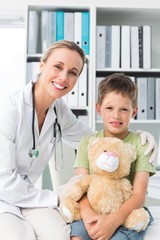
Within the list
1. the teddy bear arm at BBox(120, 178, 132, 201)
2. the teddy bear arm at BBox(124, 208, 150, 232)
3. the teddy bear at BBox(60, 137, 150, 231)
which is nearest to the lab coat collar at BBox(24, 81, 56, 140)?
the teddy bear at BBox(60, 137, 150, 231)

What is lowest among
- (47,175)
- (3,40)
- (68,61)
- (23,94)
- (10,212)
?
(47,175)

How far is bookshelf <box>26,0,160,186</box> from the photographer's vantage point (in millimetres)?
2721

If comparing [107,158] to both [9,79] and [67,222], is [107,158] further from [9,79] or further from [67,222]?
[9,79]

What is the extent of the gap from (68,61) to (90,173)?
0.43 metres

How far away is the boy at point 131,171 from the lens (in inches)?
49.3

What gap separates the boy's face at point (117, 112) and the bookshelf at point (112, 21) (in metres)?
1.19

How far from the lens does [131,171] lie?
144 cm

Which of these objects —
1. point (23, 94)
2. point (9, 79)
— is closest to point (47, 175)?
point (9, 79)

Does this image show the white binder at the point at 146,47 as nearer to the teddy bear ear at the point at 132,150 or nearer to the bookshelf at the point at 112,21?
the bookshelf at the point at 112,21

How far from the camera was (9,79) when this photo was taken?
3082 mm

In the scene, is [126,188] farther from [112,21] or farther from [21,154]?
[112,21]

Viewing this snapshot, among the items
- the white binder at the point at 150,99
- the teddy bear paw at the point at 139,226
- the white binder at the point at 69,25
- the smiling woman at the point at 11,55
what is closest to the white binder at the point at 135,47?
the white binder at the point at 150,99

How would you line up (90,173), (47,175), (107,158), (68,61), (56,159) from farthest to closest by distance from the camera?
(47,175) → (56,159) → (68,61) → (90,173) → (107,158)

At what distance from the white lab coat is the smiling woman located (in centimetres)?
139
